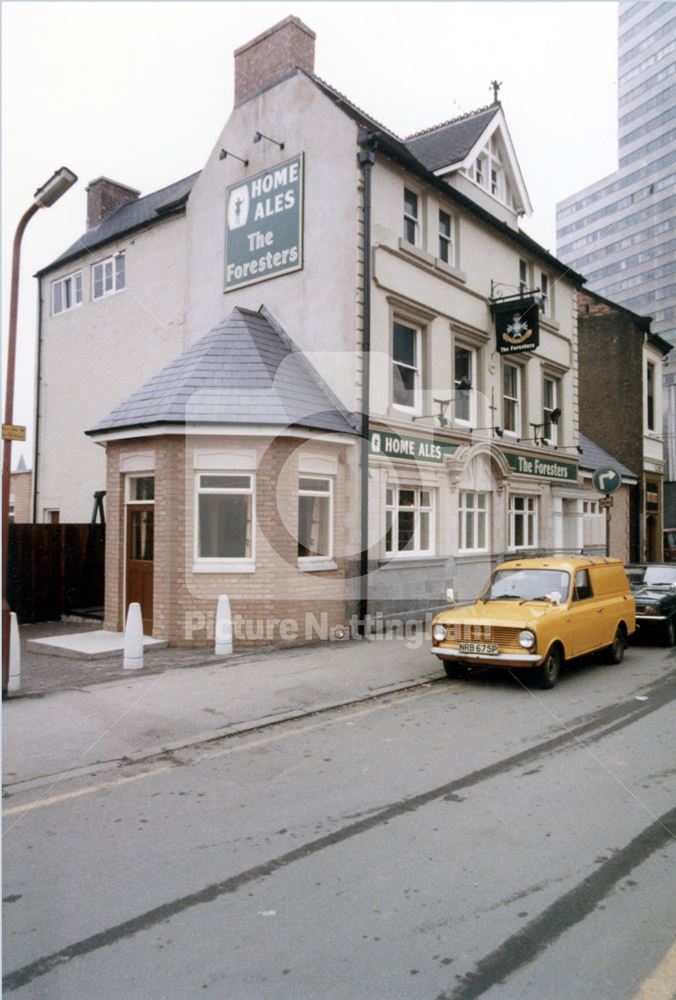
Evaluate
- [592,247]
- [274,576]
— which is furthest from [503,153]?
[274,576]

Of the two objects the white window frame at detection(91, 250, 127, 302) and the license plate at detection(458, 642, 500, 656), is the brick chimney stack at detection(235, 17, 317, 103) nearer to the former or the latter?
the white window frame at detection(91, 250, 127, 302)

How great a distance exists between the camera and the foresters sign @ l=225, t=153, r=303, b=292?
15516 mm

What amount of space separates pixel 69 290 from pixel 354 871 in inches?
891

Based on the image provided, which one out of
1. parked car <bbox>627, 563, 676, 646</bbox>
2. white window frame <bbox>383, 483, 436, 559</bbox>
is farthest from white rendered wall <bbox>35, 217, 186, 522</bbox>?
parked car <bbox>627, 563, 676, 646</bbox>

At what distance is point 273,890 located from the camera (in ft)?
13.7

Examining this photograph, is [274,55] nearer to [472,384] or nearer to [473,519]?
[472,384]

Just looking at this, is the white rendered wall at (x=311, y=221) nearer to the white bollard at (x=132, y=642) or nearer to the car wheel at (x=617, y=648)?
the white bollard at (x=132, y=642)

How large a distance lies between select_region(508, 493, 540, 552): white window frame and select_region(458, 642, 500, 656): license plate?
1019cm

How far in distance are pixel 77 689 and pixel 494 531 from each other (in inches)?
474

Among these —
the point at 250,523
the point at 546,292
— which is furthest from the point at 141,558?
the point at 546,292

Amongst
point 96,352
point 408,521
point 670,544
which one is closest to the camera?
point 408,521

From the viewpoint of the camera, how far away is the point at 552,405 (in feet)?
72.8

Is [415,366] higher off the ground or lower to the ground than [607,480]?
higher

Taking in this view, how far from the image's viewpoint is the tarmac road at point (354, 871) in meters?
3.39
